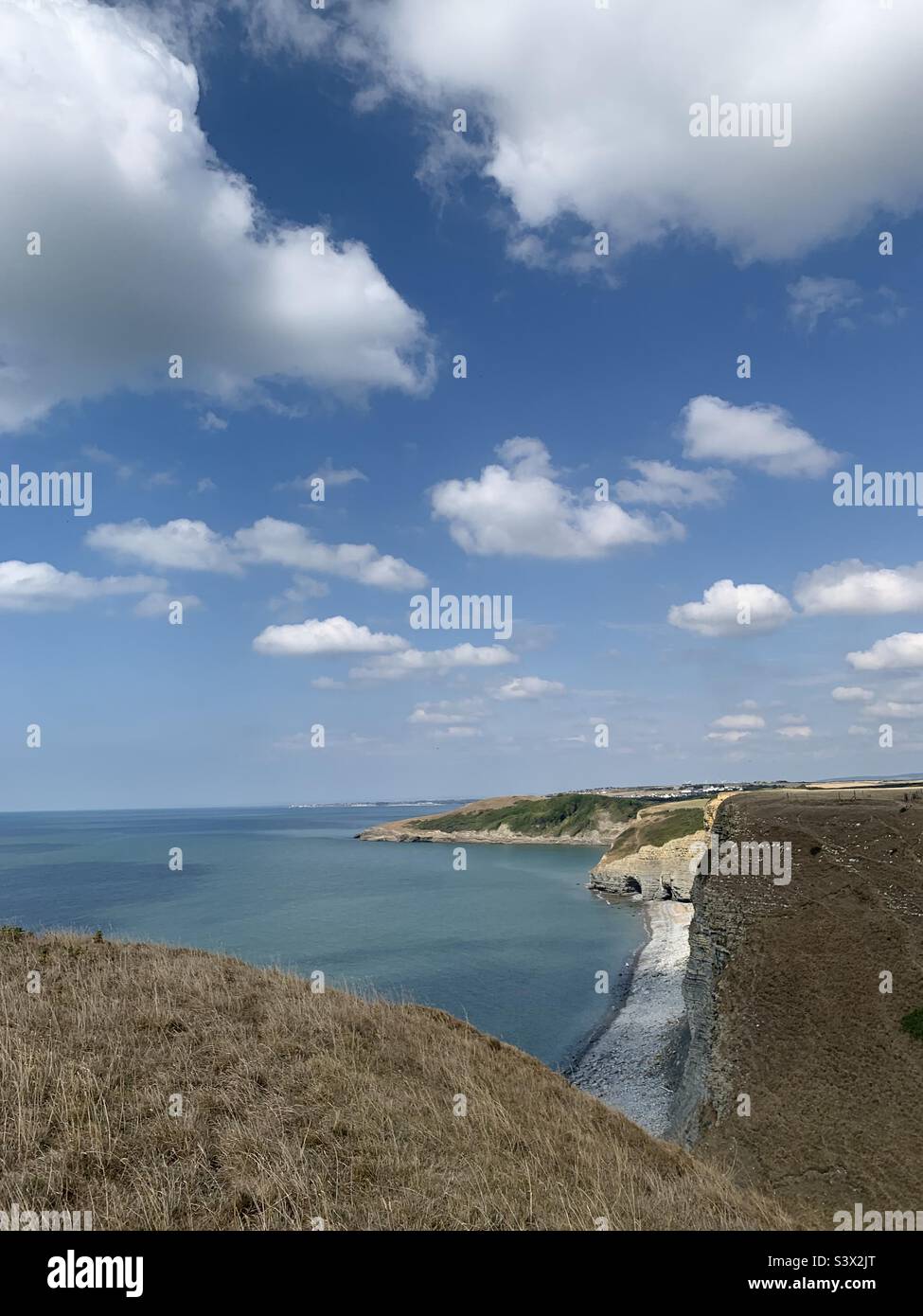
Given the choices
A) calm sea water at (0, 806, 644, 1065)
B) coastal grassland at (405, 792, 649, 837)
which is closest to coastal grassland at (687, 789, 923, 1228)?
calm sea water at (0, 806, 644, 1065)

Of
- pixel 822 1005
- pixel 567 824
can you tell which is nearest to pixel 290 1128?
pixel 822 1005

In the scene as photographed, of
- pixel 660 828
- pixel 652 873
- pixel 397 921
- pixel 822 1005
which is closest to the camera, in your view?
pixel 822 1005

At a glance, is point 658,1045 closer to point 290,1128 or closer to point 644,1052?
point 644,1052

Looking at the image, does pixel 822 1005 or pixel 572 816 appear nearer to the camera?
pixel 822 1005

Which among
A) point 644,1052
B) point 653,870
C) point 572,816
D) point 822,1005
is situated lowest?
point 572,816

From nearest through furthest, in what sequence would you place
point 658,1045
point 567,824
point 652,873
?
point 658,1045
point 652,873
point 567,824

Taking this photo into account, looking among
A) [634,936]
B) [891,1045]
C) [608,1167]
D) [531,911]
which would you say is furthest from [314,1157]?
[531,911]

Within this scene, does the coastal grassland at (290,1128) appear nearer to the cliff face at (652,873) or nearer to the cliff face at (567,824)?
the cliff face at (652,873)
